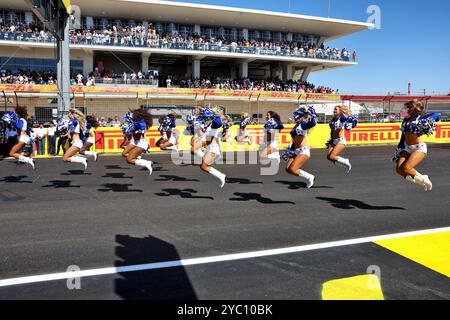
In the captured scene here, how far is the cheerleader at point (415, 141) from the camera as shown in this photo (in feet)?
24.7

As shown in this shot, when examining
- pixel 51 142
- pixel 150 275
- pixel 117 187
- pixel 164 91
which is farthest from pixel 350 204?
pixel 164 91

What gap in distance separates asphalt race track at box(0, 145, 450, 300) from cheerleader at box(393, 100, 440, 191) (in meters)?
0.66

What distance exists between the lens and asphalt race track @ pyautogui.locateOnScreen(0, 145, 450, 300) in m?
4.09

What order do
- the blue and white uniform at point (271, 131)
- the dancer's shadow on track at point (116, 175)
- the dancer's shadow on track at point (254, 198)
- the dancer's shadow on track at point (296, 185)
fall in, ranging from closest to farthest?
1. the dancer's shadow on track at point (254, 198)
2. the dancer's shadow on track at point (296, 185)
3. the blue and white uniform at point (271, 131)
4. the dancer's shadow on track at point (116, 175)

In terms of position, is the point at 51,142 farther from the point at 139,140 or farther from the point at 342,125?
the point at 342,125

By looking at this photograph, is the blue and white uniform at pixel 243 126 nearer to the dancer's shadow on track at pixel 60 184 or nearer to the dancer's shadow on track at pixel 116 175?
the dancer's shadow on track at pixel 116 175

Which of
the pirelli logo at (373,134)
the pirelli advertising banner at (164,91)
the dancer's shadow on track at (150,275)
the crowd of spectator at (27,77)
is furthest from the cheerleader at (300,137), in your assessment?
the crowd of spectator at (27,77)

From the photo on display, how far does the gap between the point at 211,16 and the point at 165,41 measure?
21.1ft

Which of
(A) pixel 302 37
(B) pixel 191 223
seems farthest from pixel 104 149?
(A) pixel 302 37

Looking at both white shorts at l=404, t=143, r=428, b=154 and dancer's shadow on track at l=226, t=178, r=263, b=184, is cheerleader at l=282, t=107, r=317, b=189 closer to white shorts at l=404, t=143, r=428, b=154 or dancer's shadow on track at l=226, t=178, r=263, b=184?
white shorts at l=404, t=143, r=428, b=154

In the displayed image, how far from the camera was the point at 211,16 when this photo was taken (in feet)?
137

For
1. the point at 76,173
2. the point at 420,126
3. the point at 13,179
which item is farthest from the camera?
the point at 76,173

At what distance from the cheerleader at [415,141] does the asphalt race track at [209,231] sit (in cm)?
66

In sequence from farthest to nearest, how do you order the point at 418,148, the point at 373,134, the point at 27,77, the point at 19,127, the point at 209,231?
the point at 27,77 → the point at 373,134 → the point at 19,127 → the point at 418,148 → the point at 209,231
